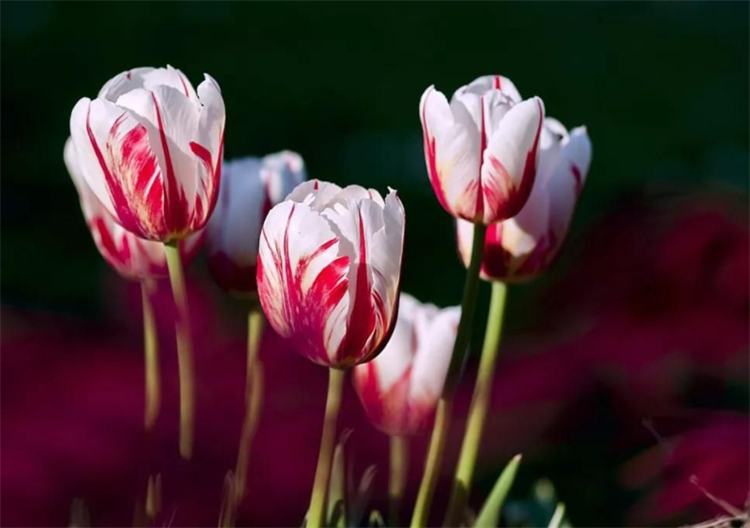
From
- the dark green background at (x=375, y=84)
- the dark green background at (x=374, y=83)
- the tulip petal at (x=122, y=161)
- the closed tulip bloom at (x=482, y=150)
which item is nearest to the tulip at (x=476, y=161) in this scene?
the closed tulip bloom at (x=482, y=150)

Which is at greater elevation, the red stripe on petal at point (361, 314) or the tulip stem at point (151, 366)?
the red stripe on petal at point (361, 314)

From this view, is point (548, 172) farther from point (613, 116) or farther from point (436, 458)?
point (613, 116)

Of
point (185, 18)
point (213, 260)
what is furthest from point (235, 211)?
point (185, 18)

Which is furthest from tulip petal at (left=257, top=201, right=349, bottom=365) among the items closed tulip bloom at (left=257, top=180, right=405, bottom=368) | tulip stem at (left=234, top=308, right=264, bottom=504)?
tulip stem at (left=234, top=308, right=264, bottom=504)

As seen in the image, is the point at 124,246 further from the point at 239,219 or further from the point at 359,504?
the point at 359,504

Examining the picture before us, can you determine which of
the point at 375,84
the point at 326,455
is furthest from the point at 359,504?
the point at 375,84

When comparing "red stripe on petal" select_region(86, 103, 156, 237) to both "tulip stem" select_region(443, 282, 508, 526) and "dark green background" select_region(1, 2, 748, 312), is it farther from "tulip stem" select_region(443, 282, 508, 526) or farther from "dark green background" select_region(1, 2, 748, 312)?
"dark green background" select_region(1, 2, 748, 312)

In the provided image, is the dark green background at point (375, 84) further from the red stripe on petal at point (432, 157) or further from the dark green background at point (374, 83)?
→ the red stripe on petal at point (432, 157)
